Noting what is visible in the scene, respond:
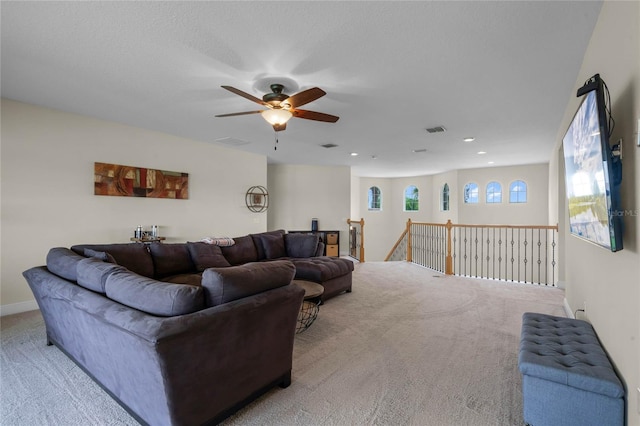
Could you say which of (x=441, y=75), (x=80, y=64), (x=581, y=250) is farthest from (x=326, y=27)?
(x=581, y=250)

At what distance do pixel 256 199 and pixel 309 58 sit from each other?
15.0 feet

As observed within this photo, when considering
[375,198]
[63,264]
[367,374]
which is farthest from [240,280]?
[375,198]

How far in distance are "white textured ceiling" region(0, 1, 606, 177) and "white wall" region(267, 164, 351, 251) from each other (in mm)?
3797

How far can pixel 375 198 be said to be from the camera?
1186cm

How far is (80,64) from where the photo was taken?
279cm

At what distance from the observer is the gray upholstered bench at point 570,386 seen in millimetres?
1489

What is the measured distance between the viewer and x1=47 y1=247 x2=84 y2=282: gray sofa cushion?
7.36 ft

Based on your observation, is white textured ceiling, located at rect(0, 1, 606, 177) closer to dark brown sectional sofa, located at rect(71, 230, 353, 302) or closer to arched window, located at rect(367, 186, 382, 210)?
dark brown sectional sofa, located at rect(71, 230, 353, 302)

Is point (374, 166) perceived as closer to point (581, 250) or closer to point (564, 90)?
point (564, 90)

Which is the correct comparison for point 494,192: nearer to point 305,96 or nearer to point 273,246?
point 273,246

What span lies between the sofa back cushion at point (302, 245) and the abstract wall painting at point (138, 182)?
2125 mm

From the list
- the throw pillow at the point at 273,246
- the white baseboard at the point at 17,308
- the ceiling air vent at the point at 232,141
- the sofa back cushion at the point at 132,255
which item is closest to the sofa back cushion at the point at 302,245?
the throw pillow at the point at 273,246

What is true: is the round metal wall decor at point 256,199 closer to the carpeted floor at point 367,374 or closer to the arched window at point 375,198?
the carpeted floor at point 367,374

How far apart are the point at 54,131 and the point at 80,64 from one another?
1820 millimetres
